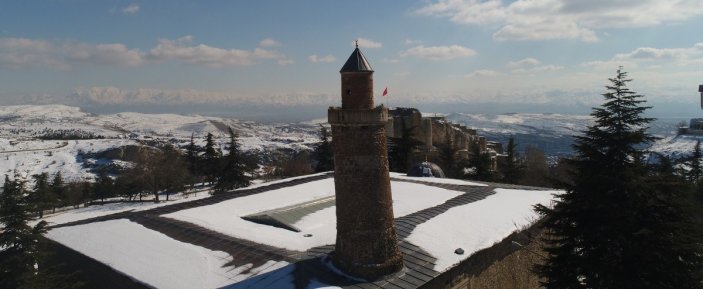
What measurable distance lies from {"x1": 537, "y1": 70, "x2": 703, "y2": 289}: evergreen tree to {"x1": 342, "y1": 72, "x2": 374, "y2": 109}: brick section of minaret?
235 inches

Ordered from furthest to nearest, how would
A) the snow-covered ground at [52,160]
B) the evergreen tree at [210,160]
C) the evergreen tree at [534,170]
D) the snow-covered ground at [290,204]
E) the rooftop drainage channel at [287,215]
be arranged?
the snow-covered ground at [52,160] < the evergreen tree at [210,160] < the evergreen tree at [534,170] < the rooftop drainage channel at [287,215] < the snow-covered ground at [290,204]

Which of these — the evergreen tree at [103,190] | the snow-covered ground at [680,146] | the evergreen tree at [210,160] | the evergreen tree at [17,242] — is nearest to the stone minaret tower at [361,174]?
the evergreen tree at [17,242]

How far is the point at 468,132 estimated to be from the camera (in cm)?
6669

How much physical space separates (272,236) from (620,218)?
435 inches

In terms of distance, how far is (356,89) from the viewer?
13.6 meters

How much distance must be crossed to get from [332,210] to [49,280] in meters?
10.6

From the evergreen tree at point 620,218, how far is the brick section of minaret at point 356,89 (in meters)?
5.97

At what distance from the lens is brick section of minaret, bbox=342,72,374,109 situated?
44.4 feet

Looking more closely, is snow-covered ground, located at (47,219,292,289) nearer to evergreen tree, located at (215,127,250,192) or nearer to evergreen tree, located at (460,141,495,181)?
evergreen tree, located at (215,127,250,192)

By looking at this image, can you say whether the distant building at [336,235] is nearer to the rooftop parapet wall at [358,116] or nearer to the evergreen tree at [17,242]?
the rooftop parapet wall at [358,116]

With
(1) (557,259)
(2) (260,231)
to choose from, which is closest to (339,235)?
(2) (260,231)

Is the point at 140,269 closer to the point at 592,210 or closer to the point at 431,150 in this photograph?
the point at 592,210

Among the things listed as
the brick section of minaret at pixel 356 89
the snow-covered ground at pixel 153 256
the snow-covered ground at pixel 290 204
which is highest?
the brick section of minaret at pixel 356 89

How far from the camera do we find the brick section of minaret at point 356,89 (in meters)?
13.5
